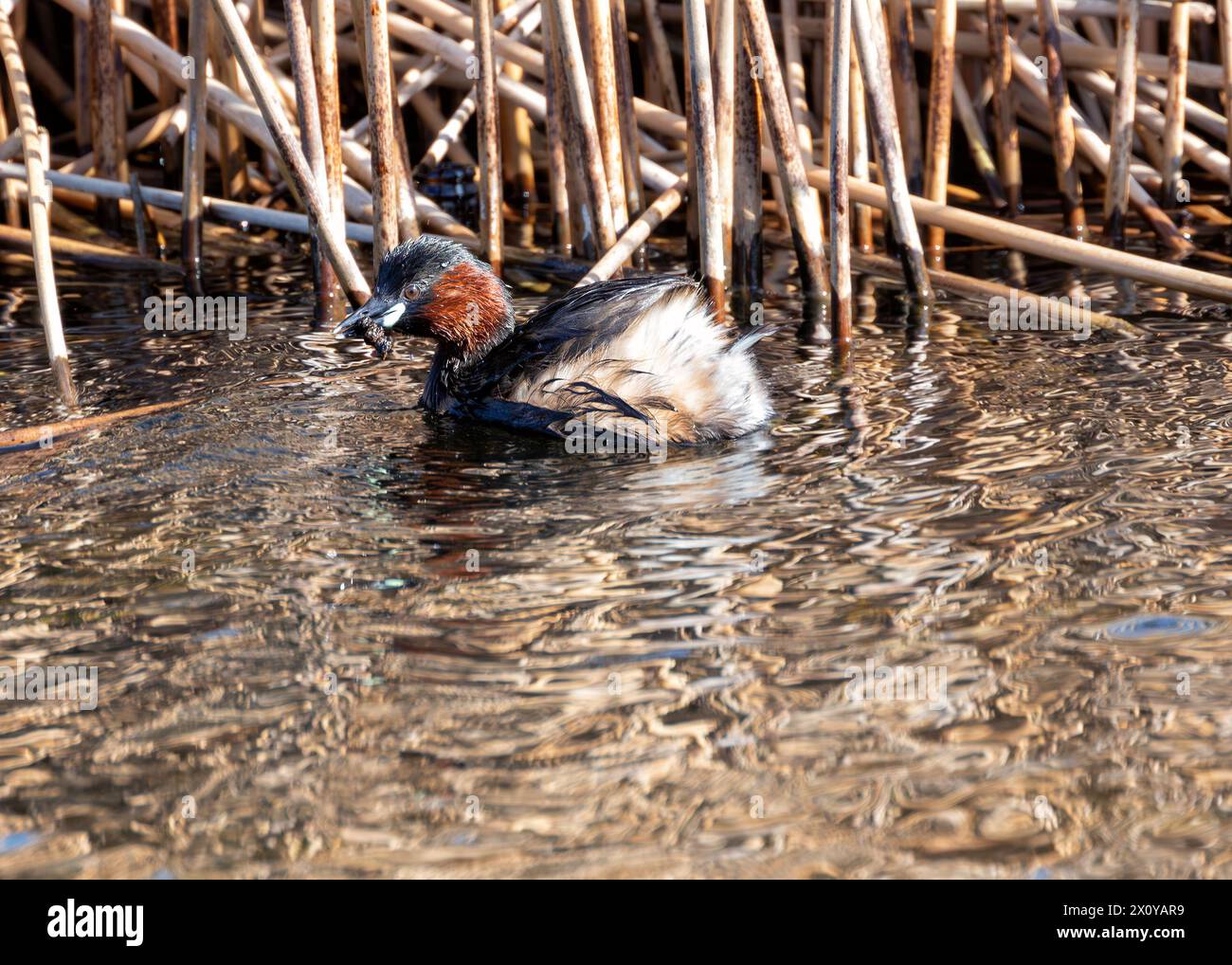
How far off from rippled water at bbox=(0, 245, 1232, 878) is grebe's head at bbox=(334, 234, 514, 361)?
14.3 inches

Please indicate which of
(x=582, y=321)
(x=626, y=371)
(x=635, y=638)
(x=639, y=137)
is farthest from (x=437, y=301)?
(x=639, y=137)

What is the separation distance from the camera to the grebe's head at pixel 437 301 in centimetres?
567

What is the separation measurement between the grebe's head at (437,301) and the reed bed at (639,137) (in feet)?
1.63

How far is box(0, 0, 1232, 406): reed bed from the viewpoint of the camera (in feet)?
20.0

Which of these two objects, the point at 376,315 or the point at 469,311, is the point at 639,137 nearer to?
the point at 469,311

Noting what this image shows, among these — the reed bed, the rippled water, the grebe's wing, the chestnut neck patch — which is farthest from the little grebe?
the reed bed

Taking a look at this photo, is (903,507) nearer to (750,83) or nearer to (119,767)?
(119,767)

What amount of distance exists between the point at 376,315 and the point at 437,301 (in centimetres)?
24

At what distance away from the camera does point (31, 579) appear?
153 inches

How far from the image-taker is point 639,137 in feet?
28.0

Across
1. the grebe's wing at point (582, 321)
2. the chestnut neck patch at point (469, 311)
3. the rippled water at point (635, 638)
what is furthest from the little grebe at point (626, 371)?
the chestnut neck patch at point (469, 311)

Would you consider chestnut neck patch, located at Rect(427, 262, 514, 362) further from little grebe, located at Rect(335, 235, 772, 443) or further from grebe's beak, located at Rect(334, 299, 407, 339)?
little grebe, located at Rect(335, 235, 772, 443)

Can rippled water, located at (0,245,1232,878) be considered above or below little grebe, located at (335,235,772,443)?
below
